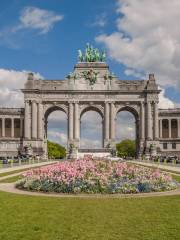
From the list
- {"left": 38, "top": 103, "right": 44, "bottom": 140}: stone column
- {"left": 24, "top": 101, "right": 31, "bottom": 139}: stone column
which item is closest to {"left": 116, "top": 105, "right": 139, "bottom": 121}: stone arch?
{"left": 38, "top": 103, "right": 44, "bottom": 140}: stone column

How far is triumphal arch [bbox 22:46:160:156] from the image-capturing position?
374ft

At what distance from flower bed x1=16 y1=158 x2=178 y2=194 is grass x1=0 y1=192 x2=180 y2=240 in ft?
9.70

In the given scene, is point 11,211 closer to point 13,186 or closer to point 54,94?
point 13,186

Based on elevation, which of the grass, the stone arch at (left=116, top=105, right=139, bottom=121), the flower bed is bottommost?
the grass

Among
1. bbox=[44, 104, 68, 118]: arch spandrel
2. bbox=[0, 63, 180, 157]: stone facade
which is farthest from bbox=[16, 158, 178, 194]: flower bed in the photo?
bbox=[44, 104, 68, 118]: arch spandrel

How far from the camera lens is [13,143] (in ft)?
389

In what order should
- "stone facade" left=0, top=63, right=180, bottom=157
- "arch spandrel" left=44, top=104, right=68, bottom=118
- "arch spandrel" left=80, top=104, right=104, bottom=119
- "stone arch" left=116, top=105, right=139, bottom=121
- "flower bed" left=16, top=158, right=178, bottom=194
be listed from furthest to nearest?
1. "stone arch" left=116, top=105, right=139, bottom=121
2. "arch spandrel" left=44, top=104, right=68, bottom=118
3. "arch spandrel" left=80, top=104, right=104, bottom=119
4. "stone facade" left=0, top=63, right=180, bottom=157
5. "flower bed" left=16, top=158, right=178, bottom=194

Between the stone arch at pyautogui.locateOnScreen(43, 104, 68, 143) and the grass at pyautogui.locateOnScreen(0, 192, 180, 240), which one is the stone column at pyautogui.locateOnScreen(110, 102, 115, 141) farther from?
the grass at pyautogui.locateOnScreen(0, 192, 180, 240)

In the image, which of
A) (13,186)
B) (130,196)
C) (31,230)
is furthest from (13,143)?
(31,230)

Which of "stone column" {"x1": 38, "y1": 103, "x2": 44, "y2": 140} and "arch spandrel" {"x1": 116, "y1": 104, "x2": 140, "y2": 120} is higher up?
"arch spandrel" {"x1": 116, "y1": 104, "x2": 140, "y2": 120}

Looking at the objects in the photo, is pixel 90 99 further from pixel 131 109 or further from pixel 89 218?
pixel 89 218

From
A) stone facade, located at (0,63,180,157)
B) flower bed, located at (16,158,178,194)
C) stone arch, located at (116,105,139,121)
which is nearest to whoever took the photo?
flower bed, located at (16,158,178,194)

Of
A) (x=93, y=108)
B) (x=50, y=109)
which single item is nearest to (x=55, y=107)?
(x=50, y=109)

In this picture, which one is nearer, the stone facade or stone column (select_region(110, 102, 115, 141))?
stone column (select_region(110, 102, 115, 141))
